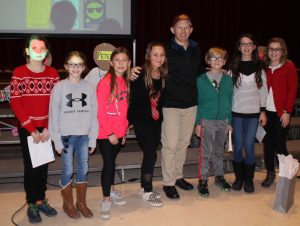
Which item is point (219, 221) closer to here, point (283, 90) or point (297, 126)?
point (283, 90)

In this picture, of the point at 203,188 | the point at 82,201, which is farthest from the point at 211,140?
the point at 82,201

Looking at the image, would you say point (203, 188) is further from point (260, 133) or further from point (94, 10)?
point (94, 10)

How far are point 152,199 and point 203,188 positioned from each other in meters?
0.49

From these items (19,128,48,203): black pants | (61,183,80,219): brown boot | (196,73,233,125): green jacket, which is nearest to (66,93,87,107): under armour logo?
(19,128,48,203): black pants

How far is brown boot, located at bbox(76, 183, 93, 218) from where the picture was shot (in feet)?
8.86

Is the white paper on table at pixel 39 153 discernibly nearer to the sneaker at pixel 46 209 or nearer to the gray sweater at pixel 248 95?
the sneaker at pixel 46 209

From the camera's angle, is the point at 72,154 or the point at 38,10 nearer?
the point at 72,154

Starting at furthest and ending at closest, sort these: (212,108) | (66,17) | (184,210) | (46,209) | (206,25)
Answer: (206,25), (66,17), (212,108), (184,210), (46,209)

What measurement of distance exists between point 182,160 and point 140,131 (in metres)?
0.56

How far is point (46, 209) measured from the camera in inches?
107

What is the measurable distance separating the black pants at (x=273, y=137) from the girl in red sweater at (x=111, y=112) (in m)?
1.34

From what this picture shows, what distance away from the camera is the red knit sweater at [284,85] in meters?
3.15

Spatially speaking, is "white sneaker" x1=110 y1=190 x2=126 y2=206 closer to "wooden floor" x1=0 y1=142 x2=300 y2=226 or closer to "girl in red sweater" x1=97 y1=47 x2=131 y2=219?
"wooden floor" x1=0 y1=142 x2=300 y2=226

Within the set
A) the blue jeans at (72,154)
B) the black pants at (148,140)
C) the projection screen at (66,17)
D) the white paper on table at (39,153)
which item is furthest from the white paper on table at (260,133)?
the projection screen at (66,17)
